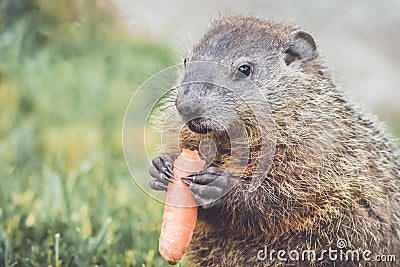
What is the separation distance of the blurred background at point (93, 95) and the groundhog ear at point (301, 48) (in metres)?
0.22

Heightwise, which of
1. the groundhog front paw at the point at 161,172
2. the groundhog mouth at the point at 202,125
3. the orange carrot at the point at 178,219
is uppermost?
the groundhog mouth at the point at 202,125

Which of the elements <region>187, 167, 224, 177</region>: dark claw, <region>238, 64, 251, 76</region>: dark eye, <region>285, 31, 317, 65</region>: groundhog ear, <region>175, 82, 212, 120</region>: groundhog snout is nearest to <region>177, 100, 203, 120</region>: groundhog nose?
<region>175, 82, 212, 120</region>: groundhog snout

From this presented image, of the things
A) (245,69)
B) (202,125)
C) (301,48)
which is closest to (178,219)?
(202,125)

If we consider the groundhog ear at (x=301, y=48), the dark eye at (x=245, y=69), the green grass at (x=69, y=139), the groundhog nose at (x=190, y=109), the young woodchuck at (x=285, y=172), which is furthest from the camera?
the green grass at (x=69, y=139)

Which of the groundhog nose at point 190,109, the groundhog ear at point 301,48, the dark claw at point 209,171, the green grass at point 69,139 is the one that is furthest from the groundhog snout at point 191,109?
the green grass at point 69,139

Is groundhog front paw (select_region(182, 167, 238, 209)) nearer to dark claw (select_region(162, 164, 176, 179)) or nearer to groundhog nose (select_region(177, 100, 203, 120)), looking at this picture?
dark claw (select_region(162, 164, 176, 179))

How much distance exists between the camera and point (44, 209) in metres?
4.00

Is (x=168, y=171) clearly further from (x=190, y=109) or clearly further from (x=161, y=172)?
(x=190, y=109)

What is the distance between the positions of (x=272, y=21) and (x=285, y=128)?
0.72 meters

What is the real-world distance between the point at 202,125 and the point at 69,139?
8.68 ft

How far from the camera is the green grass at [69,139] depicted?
359 centimetres

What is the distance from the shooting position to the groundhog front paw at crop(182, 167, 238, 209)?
274cm

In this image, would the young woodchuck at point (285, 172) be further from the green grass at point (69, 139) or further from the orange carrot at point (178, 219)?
the green grass at point (69, 139)

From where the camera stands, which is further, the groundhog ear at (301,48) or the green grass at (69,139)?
the green grass at (69,139)
